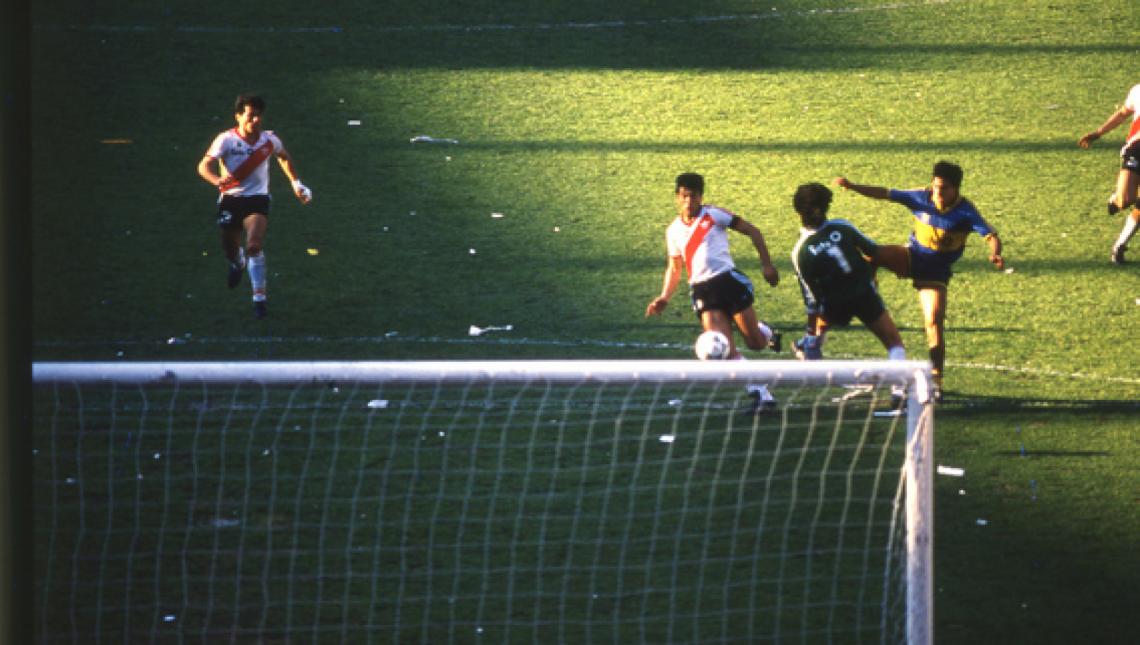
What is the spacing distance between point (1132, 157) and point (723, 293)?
435 cm

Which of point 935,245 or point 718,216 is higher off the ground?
point 718,216

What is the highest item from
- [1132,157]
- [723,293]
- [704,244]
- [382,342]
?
[1132,157]

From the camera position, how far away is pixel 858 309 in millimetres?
8820

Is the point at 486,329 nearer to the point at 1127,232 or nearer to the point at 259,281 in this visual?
the point at 259,281

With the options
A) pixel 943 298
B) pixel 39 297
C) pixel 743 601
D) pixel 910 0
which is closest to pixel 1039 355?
pixel 943 298

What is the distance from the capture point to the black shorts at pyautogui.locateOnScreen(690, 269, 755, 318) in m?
8.98

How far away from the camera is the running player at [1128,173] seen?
11586mm

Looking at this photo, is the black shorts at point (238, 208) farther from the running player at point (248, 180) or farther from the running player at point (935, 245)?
the running player at point (935, 245)

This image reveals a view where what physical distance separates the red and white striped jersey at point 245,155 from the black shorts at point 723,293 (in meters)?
3.51

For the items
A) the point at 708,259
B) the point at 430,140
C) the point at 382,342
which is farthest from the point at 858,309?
the point at 430,140

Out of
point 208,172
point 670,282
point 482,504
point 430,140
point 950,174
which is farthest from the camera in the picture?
point 430,140

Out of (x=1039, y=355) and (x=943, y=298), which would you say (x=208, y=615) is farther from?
(x=1039, y=355)

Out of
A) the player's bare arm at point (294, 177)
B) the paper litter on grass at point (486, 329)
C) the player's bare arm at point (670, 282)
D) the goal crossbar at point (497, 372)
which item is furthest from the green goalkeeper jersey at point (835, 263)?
the player's bare arm at point (294, 177)

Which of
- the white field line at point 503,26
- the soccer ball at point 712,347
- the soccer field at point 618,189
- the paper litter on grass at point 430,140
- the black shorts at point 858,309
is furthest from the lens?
the white field line at point 503,26
